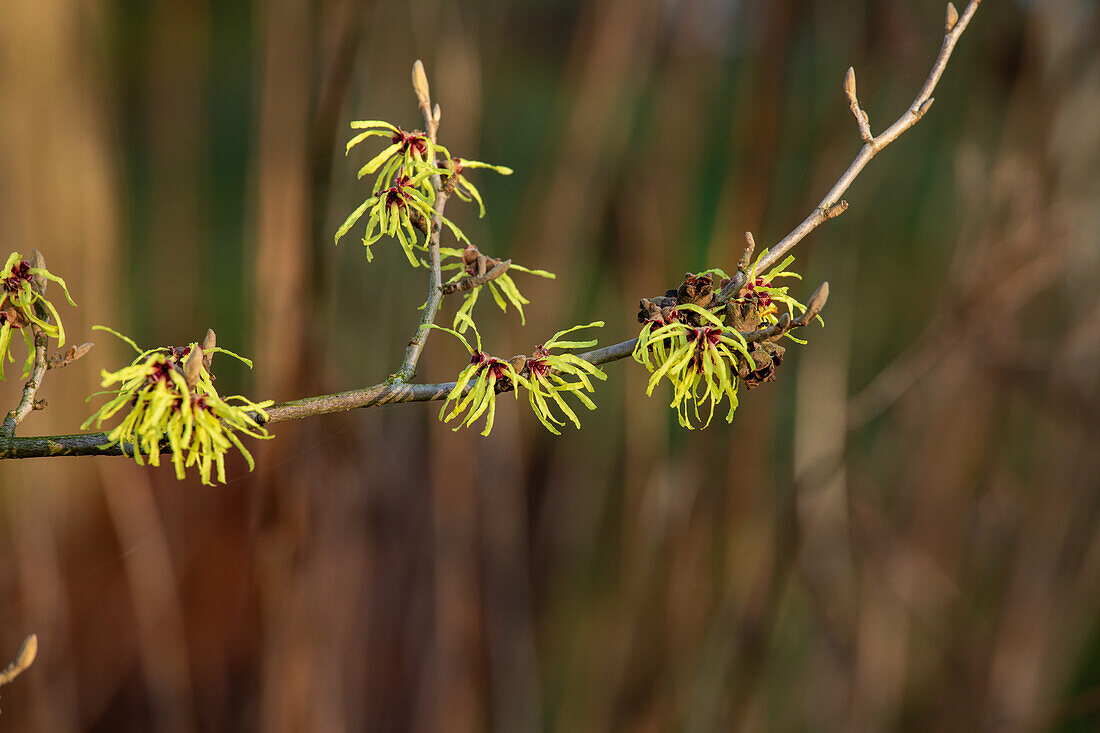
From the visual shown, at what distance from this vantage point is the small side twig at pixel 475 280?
1.17ft

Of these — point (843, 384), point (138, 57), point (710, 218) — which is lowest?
point (843, 384)

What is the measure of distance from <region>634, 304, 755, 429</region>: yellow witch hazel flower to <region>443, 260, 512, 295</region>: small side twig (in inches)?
2.6

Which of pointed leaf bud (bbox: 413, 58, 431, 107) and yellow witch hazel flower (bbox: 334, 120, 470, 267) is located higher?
pointed leaf bud (bbox: 413, 58, 431, 107)

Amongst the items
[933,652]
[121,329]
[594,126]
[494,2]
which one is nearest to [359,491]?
[121,329]

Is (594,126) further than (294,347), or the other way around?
(594,126)

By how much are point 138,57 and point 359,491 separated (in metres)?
0.66

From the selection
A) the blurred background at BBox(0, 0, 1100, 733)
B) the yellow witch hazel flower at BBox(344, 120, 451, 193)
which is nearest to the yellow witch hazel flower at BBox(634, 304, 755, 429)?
the yellow witch hazel flower at BBox(344, 120, 451, 193)

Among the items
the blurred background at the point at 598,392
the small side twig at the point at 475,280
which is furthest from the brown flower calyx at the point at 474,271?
the blurred background at the point at 598,392

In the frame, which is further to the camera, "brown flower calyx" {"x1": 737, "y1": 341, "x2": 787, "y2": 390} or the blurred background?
the blurred background

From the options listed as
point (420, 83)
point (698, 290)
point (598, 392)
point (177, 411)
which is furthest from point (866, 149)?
point (598, 392)

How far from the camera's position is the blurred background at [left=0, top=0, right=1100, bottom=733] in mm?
1002

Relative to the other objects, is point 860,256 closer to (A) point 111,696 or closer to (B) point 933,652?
(B) point 933,652

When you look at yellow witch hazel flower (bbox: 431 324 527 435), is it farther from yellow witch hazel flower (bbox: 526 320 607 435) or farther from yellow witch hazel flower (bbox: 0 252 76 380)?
yellow witch hazel flower (bbox: 0 252 76 380)

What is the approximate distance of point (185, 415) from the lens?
303mm
